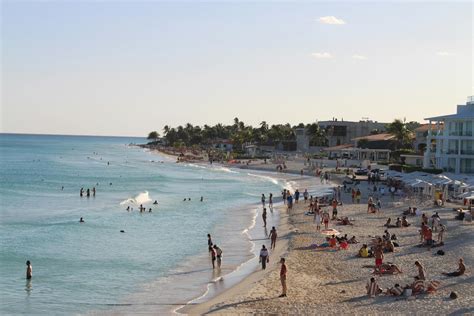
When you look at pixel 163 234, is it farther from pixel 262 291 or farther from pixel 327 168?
pixel 327 168

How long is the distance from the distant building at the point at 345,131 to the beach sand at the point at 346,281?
83.5 metres

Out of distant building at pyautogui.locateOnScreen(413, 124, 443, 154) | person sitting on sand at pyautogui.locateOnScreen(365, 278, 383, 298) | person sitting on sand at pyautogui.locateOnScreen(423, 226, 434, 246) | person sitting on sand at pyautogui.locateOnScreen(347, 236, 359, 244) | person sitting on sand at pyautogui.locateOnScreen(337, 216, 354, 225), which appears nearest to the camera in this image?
person sitting on sand at pyautogui.locateOnScreen(365, 278, 383, 298)

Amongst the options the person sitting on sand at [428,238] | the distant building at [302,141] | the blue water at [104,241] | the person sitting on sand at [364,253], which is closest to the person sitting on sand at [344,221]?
the blue water at [104,241]

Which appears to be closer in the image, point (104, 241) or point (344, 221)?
point (104, 241)

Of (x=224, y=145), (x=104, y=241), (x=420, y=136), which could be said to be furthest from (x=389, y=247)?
(x=224, y=145)

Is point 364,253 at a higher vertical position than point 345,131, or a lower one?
lower

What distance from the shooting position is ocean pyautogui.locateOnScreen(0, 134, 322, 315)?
18984mm

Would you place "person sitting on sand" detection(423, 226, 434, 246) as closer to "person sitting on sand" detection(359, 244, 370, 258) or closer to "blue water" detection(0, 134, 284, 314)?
"person sitting on sand" detection(359, 244, 370, 258)

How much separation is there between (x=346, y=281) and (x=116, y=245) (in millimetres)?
13148

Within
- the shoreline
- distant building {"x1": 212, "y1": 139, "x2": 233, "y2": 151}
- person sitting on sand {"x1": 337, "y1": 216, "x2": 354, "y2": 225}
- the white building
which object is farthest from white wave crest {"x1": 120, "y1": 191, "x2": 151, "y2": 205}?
distant building {"x1": 212, "y1": 139, "x2": 233, "y2": 151}

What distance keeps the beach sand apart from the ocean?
6.10 feet

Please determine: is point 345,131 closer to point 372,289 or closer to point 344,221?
point 344,221

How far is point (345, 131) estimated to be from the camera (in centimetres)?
11294

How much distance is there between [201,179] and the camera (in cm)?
7269
